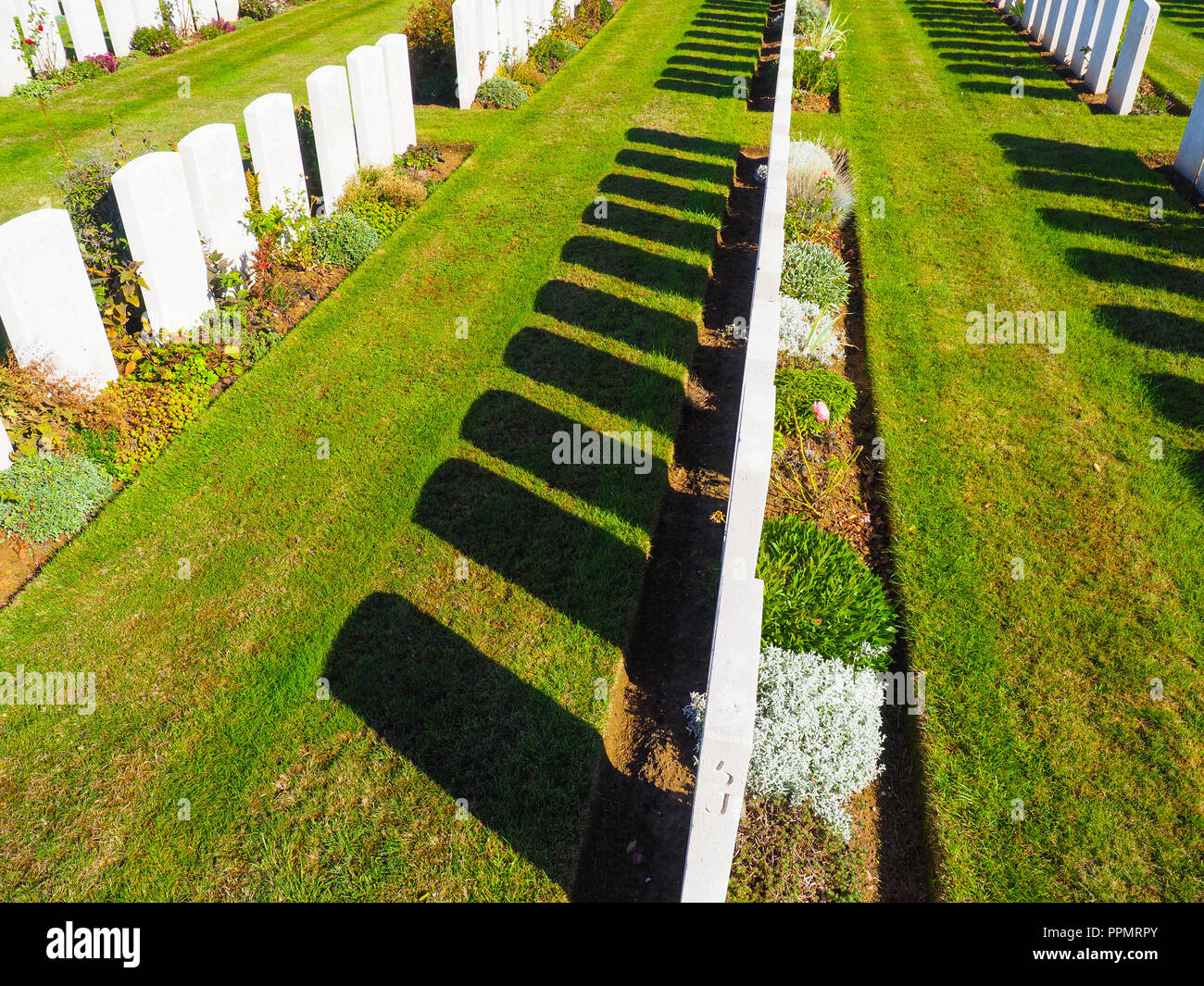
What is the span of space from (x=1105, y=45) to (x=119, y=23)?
17.6 m

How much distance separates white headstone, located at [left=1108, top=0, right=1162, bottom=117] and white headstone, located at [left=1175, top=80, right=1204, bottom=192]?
248 cm

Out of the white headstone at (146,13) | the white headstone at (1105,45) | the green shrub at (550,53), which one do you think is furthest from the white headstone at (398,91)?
the white headstone at (1105,45)

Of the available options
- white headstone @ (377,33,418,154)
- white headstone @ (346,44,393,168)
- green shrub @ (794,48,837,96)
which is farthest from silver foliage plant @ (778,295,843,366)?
green shrub @ (794,48,837,96)

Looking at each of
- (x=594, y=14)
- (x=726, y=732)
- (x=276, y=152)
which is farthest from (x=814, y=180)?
(x=594, y=14)

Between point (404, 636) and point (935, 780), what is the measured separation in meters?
3.36

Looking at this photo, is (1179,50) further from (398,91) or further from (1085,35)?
(398,91)

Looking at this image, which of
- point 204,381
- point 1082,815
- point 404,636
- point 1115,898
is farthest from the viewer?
point 204,381

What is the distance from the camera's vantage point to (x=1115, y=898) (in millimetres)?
4211

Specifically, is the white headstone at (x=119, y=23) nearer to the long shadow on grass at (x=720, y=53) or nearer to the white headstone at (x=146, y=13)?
the white headstone at (x=146, y=13)

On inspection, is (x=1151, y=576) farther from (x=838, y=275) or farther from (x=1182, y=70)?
(x=1182, y=70)

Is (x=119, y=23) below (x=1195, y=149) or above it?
above

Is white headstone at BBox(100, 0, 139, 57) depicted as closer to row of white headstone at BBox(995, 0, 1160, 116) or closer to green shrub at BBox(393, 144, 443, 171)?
A: green shrub at BBox(393, 144, 443, 171)

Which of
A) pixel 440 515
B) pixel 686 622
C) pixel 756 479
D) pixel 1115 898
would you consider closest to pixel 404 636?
pixel 440 515

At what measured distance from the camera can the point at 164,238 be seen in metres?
7.14
